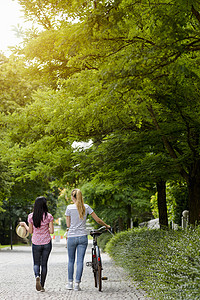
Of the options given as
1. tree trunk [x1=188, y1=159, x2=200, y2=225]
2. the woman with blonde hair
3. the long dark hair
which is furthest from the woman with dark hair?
tree trunk [x1=188, y1=159, x2=200, y2=225]

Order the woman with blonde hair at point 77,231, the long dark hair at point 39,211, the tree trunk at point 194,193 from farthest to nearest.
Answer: the tree trunk at point 194,193
the long dark hair at point 39,211
the woman with blonde hair at point 77,231

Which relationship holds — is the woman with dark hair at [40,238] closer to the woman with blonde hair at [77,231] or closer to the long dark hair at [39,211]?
the long dark hair at [39,211]

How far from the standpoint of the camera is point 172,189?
23.3 meters

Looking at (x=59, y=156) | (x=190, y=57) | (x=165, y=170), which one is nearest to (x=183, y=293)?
(x=190, y=57)

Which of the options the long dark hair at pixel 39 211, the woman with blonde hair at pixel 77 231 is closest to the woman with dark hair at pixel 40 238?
the long dark hair at pixel 39 211

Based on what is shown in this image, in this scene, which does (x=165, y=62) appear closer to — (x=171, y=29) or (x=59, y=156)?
(x=171, y=29)

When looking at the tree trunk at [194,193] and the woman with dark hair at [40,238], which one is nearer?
the woman with dark hair at [40,238]

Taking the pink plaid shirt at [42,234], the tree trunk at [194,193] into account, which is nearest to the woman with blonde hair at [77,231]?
the pink plaid shirt at [42,234]

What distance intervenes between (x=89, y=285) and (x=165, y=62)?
187 inches

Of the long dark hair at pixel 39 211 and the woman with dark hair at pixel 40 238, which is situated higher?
the long dark hair at pixel 39 211

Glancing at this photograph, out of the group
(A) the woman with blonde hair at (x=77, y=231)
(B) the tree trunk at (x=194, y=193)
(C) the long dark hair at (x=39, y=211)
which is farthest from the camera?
(B) the tree trunk at (x=194, y=193)

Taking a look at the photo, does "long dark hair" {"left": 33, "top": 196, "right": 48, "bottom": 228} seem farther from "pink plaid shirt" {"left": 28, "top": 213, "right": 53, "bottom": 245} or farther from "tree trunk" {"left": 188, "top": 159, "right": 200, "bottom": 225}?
"tree trunk" {"left": 188, "top": 159, "right": 200, "bottom": 225}

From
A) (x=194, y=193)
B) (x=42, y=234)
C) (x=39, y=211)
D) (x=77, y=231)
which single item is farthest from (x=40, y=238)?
(x=194, y=193)

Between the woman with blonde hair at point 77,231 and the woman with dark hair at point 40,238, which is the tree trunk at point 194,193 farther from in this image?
the woman with dark hair at point 40,238
